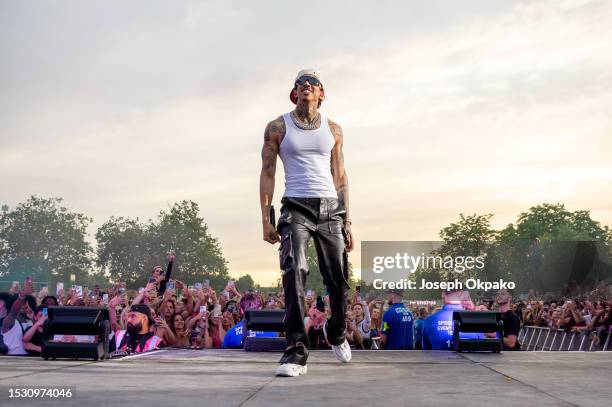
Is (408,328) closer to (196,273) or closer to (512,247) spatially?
(512,247)

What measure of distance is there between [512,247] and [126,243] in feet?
168

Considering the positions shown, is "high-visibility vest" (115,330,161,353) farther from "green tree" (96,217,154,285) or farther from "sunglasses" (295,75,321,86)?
"green tree" (96,217,154,285)

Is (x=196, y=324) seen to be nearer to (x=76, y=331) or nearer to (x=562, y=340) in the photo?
(x=76, y=331)

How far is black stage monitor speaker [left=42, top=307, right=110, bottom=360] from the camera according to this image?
6.68 meters

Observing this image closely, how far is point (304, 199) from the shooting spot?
5812mm

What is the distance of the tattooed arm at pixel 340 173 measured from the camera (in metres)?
6.14

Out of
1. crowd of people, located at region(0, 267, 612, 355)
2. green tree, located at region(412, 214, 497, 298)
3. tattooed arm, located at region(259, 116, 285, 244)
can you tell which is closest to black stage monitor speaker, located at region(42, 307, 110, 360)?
tattooed arm, located at region(259, 116, 285, 244)

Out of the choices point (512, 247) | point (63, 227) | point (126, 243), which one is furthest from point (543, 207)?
point (63, 227)

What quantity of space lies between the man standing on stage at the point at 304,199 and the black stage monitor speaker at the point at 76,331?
2027mm

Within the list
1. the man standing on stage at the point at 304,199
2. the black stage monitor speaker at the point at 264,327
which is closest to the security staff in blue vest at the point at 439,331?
the black stage monitor speaker at the point at 264,327

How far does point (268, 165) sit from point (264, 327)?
3.57m

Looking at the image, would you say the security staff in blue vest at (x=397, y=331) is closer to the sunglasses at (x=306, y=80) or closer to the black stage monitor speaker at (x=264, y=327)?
the black stage monitor speaker at (x=264, y=327)

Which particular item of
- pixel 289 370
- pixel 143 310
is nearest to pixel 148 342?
pixel 143 310

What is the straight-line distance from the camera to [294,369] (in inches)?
199
